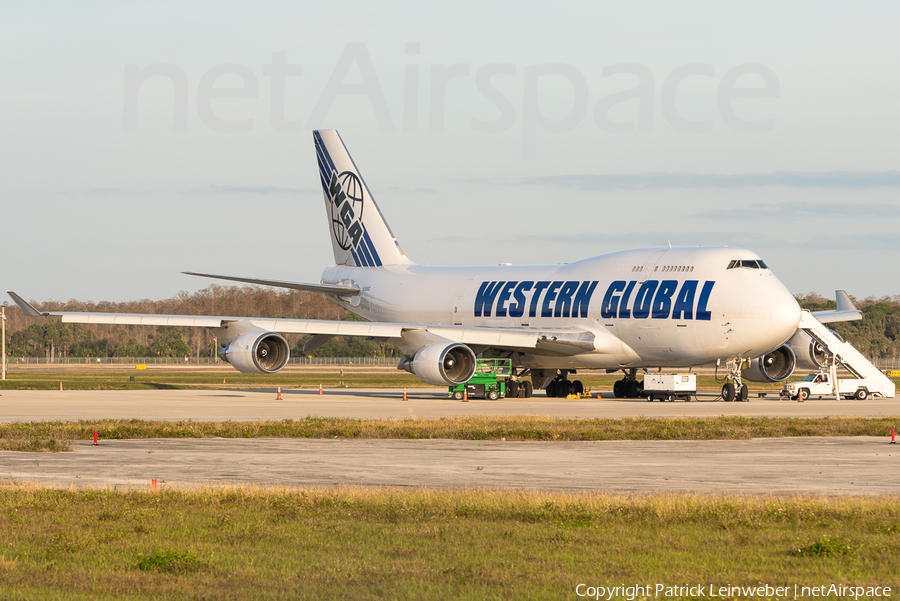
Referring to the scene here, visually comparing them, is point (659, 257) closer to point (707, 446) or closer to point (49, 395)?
point (707, 446)

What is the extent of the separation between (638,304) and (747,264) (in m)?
4.80

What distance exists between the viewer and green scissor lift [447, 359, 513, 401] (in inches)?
1891

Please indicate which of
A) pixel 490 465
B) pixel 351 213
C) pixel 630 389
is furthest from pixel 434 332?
pixel 490 465

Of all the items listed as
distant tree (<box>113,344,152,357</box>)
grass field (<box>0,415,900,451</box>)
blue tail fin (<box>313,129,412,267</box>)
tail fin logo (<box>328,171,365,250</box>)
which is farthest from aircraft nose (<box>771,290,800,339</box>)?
distant tree (<box>113,344,152,357</box>)

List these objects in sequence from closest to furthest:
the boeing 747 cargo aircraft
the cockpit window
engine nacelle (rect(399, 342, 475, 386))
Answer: the boeing 747 cargo aircraft, the cockpit window, engine nacelle (rect(399, 342, 475, 386))

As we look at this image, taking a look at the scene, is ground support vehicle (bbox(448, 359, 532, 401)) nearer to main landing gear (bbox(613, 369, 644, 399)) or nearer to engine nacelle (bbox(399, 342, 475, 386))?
engine nacelle (bbox(399, 342, 475, 386))

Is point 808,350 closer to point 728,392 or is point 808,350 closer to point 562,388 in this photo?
point 728,392

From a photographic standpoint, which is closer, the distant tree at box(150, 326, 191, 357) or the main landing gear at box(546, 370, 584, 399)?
the main landing gear at box(546, 370, 584, 399)

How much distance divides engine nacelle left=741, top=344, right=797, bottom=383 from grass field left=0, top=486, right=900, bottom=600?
37241 mm

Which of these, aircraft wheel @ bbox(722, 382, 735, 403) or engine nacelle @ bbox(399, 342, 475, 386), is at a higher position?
engine nacelle @ bbox(399, 342, 475, 386)

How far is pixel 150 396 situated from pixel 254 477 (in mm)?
32660

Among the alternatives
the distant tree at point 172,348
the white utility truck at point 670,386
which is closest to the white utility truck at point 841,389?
the white utility truck at point 670,386

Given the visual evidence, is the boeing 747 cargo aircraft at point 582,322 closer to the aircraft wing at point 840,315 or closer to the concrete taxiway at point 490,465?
the aircraft wing at point 840,315
